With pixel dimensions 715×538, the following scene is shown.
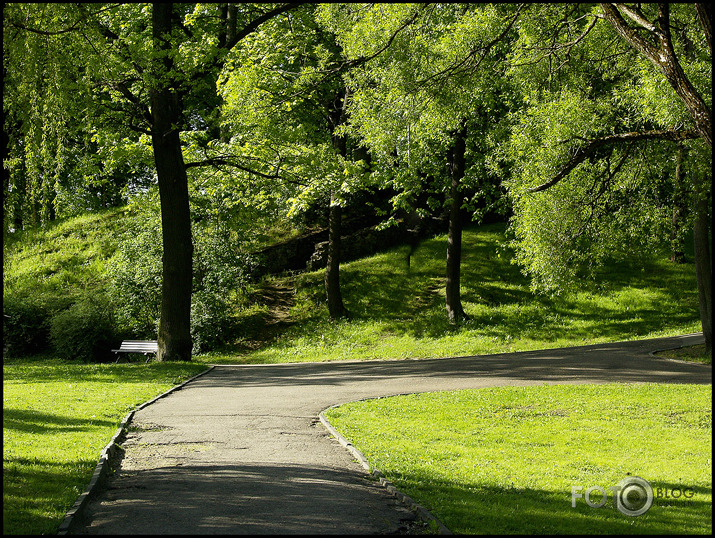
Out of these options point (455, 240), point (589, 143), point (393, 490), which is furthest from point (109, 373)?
point (455, 240)

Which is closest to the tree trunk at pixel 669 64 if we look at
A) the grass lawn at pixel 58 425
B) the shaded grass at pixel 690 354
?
the grass lawn at pixel 58 425

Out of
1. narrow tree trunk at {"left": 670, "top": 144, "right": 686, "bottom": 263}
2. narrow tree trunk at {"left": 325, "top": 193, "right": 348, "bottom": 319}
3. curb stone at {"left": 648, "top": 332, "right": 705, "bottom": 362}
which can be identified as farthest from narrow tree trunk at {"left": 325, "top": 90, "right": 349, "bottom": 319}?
narrow tree trunk at {"left": 670, "top": 144, "right": 686, "bottom": 263}

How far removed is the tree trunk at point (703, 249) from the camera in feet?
54.7

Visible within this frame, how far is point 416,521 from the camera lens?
6.02 m

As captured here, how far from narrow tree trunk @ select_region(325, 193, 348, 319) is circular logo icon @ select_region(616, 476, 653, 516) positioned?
63.8 ft

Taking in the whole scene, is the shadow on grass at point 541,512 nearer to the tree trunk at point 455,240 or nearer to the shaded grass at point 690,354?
the shaded grass at point 690,354

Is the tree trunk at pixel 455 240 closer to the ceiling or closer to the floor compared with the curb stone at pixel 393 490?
closer to the ceiling

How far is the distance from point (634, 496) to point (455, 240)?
18690mm

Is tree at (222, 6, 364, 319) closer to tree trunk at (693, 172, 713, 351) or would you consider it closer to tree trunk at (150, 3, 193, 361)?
tree trunk at (150, 3, 193, 361)

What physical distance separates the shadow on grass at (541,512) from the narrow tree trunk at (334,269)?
63.6ft

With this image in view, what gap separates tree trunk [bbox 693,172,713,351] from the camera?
16663 mm

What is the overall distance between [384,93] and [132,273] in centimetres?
1295

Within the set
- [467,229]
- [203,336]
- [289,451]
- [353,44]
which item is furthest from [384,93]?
[467,229]

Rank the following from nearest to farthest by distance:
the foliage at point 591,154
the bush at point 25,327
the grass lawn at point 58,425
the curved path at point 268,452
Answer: the curved path at point 268,452, the grass lawn at point 58,425, the foliage at point 591,154, the bush at point 25,327
